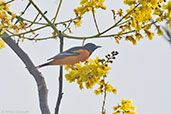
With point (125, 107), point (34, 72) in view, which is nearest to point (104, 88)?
point (125, 107)

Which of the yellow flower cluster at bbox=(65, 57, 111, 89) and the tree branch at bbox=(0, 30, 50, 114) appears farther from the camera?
the tree branch at bbox=(0, 30, 50, 114)

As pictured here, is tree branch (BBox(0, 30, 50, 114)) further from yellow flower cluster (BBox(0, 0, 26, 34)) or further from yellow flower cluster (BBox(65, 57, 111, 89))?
yellow flower cluster (BBox(65, 57, 111, 89))

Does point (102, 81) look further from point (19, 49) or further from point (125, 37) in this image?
point (19, 49)

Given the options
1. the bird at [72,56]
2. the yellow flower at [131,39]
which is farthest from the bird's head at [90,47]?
the yellow flower at [131,39]

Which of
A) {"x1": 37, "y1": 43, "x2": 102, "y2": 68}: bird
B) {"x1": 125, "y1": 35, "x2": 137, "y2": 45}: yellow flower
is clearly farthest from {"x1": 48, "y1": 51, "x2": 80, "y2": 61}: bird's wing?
{"x1": 125, "y1": 35, "x2": 137, "y2": 45}: yellow flower

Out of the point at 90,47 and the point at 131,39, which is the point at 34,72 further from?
the point at 131,39

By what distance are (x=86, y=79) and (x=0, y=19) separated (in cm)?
30

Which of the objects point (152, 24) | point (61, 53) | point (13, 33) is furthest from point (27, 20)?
point (152, 24)

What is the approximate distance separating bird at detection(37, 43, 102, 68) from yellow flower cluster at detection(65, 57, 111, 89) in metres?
0.06

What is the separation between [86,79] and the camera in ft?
1.92

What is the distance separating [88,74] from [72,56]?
0.10m

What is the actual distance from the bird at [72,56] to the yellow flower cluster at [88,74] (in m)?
0.06

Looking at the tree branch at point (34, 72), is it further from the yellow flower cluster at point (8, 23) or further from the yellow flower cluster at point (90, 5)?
the yellow flower cluster at point (90, 5)

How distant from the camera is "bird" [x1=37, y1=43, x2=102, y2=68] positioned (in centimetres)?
66
